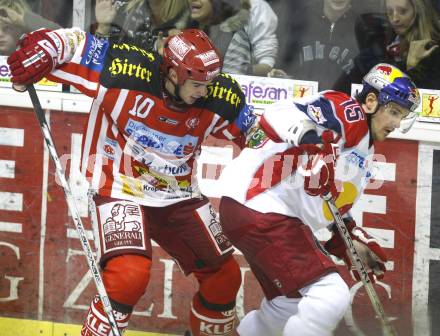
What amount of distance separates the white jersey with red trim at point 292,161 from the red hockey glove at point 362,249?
0.63 feet

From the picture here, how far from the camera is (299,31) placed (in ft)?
16.9

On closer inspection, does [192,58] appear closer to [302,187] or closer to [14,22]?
[302,187]

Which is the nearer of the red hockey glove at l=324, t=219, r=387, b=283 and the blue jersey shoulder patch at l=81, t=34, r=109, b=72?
the blue jersey shoulder patch at l=81, t=34, r=109, b=72

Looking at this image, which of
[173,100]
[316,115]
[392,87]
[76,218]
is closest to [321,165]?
[316,115]

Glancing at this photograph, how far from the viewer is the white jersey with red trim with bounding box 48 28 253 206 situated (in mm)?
4367

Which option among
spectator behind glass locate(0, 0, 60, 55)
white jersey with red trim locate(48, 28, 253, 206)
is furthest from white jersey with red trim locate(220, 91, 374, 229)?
spectator behind glass locate(0, 0, 60, 55)

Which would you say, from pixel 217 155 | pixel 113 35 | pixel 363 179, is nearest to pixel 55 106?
pixel 113 35

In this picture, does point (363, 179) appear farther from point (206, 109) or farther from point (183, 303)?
point (183, 303)

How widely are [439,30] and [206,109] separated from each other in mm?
1279

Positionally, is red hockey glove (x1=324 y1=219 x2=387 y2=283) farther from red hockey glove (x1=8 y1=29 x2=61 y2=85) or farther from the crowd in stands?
red hockey glove (x1=8 y1=29 x2=61 y2=85)

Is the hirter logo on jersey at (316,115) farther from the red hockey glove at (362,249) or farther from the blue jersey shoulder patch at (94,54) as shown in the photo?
the blue jersey shoulder patch at (94,54)

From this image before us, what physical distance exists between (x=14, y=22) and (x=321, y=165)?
2.24 metres

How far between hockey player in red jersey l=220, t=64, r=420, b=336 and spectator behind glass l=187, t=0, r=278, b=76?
89 centimetres

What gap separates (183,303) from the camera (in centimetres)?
545
